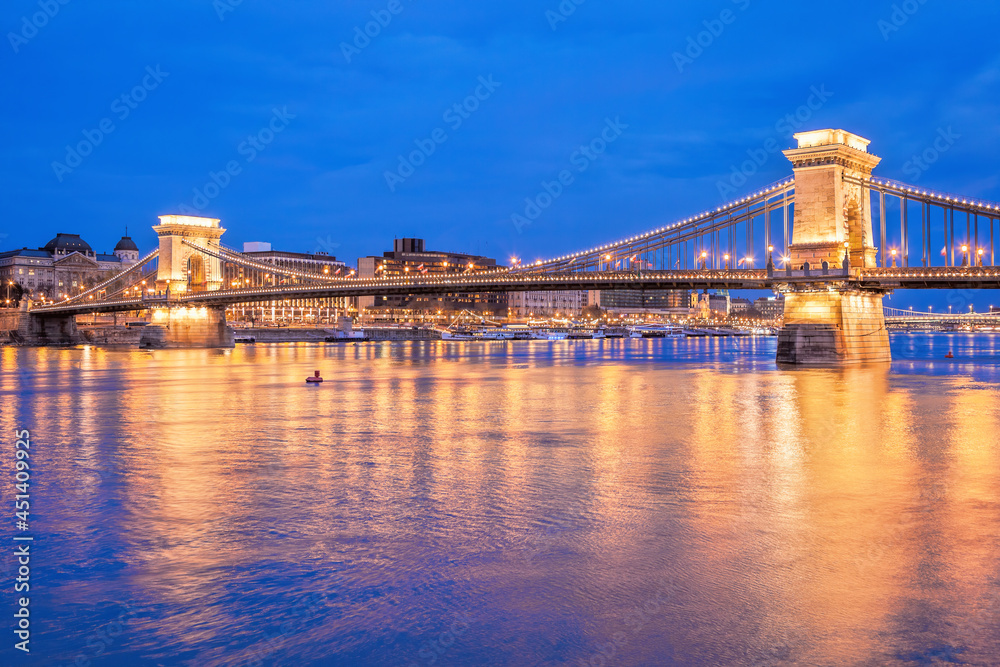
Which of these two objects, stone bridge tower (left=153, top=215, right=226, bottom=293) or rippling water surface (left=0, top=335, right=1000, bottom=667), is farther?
stone bridge tower (left=153, top=215, right=226, bottom=293)

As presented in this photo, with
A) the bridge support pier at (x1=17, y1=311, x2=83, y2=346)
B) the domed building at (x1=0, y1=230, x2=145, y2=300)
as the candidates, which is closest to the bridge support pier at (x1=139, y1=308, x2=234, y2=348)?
the bridge support pier at (x1=17, y1=311, x2=83, y2=346)

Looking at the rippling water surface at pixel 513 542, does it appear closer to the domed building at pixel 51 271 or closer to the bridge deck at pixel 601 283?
the bridge deck at pixel 601 283

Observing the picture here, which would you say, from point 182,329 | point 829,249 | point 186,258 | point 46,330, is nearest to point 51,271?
point 46,330

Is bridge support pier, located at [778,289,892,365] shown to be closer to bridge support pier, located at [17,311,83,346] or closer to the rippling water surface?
the rippling water surface

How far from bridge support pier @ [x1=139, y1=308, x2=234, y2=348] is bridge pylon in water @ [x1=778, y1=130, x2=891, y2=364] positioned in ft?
191

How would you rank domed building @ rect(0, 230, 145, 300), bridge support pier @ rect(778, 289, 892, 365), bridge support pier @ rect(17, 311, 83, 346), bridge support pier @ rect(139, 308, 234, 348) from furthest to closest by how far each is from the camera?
domed building @ rect(0, 230, 145, 300)
bridge support pier @ rect(17, 311, 83, 346)
bridge support pier @ rect(139, 308, 234, 348)
bridge support pier @ rect(778, 289, 892, 365)

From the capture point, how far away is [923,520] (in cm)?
1002

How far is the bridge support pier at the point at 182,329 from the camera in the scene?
265 ft

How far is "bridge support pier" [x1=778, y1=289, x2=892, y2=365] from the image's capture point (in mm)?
43312

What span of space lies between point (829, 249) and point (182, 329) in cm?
6221

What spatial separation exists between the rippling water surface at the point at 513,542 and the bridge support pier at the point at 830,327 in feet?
77.9

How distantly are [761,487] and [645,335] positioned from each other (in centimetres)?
15499

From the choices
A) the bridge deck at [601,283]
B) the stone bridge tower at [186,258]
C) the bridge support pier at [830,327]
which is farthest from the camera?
the stone bridge tower at [186,258]

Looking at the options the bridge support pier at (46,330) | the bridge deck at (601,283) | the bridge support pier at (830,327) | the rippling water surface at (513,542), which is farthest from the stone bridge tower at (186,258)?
the rippling water surface at (513,542)
